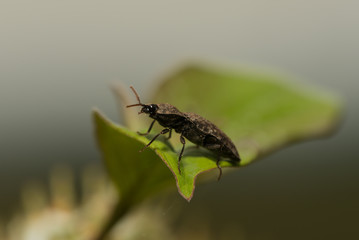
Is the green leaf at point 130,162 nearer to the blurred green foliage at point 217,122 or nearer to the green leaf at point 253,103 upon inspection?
the blurred green foliage at point 217,122

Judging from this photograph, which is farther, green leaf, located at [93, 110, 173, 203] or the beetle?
the beetle

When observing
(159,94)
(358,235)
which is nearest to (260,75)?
(159,94)

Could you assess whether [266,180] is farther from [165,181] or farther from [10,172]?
[165,181]

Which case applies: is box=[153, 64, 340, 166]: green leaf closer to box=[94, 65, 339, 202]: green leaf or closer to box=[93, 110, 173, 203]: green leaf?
box=[94, 65, 339, 202]: green leaf

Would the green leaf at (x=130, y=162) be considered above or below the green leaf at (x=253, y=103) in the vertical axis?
above

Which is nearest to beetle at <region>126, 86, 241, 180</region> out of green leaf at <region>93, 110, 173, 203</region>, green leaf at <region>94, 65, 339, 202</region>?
green leaf at <region>94, 65, 339, 202</region>

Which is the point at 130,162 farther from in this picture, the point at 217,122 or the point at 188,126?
the point at 217,122

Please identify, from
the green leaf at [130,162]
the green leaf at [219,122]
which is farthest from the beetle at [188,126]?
the green leaf at [130,162]

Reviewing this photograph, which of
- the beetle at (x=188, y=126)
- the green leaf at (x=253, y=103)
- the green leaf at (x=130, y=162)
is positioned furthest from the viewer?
the green leaf at (x=253, y=103)
